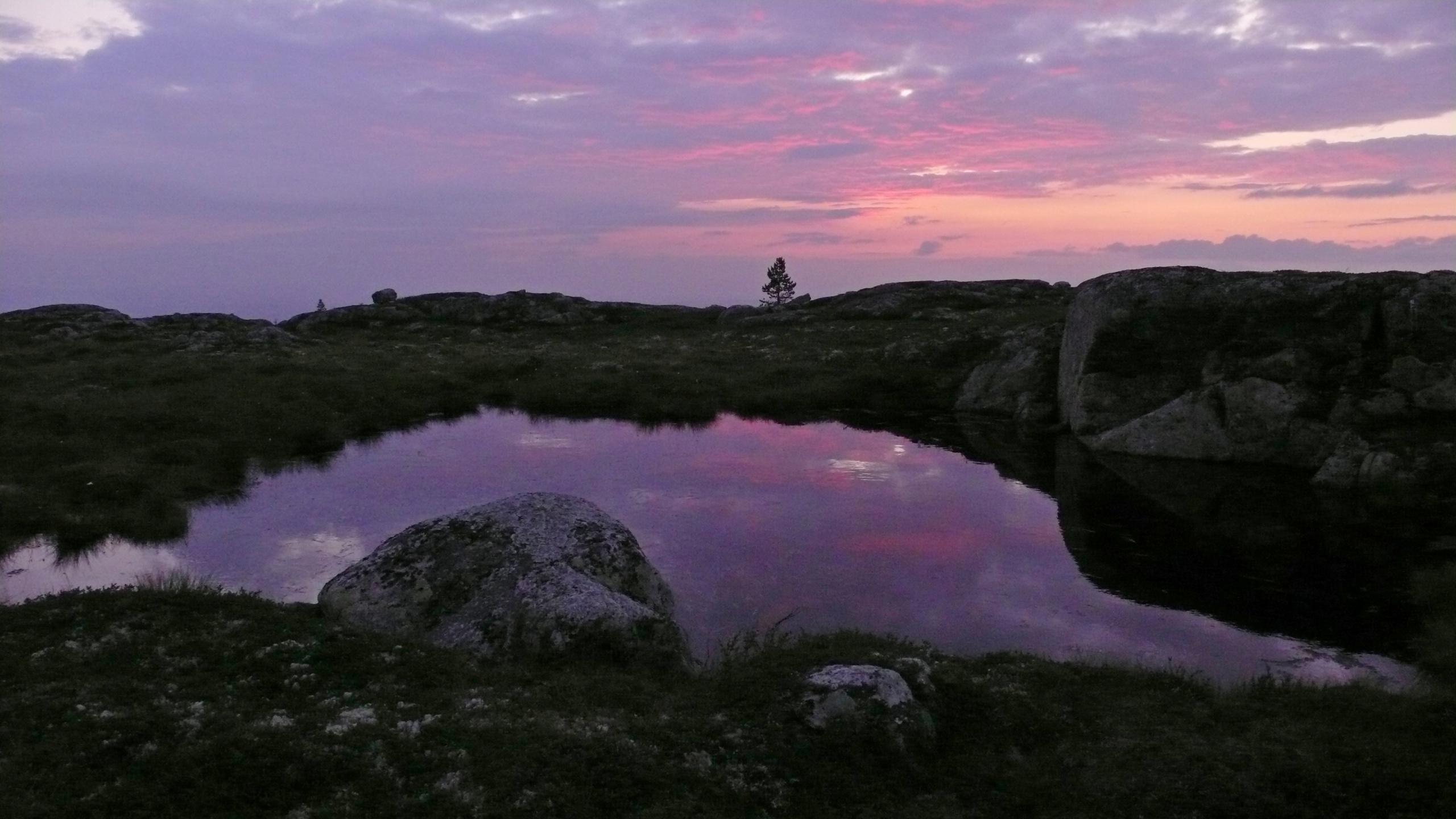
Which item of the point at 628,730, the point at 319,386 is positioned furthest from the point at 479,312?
the point at 628,730

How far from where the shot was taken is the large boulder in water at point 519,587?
542 inches

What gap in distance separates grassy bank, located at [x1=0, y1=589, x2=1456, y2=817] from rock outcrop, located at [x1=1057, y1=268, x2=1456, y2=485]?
738 inches

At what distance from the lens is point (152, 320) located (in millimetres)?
82625

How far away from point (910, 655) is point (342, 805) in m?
8.10

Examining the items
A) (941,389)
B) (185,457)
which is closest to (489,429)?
(185,457)

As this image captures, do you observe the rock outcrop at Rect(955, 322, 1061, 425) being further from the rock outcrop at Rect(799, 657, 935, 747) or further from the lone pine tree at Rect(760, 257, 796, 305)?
the lone pine tree at Rect(760, 257, 796, 305)

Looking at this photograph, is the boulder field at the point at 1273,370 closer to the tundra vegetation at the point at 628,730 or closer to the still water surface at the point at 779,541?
the still water surface at the point at 779,541

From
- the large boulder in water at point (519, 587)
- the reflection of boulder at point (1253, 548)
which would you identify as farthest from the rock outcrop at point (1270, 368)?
the large boulder in water at point (519, 587)

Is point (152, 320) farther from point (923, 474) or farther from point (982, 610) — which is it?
point (982, 610)

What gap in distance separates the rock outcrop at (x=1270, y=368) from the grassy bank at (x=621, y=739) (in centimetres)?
1876

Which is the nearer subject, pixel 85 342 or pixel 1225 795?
pixel 1225 795

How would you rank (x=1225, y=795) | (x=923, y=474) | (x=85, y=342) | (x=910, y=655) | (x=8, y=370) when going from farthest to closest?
(x=85, y=342) → (x=8, y=370) → (x=923, y=474) → (x=910, y=655) → (x=1225, y=795)

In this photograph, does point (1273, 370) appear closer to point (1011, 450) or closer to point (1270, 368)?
point (1270, 368)

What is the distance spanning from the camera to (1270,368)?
3131 cm
